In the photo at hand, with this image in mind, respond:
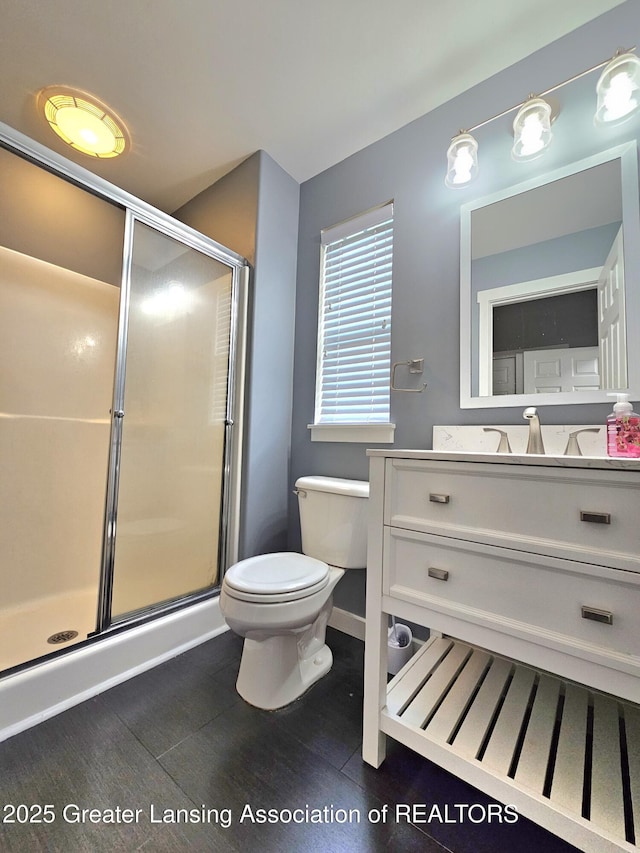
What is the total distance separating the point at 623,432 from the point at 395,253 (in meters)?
1.18

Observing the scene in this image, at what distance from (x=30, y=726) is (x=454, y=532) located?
1.41 m

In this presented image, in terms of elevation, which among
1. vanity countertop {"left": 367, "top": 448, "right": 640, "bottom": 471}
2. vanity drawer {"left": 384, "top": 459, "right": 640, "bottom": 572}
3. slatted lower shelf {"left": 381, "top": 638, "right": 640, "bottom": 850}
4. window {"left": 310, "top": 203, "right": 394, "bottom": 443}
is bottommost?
slatted lower shelf {"left": 381, "top": 638, "right": 640, "bottom": 850}

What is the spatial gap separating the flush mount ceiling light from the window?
112cm

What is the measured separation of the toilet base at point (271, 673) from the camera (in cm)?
118

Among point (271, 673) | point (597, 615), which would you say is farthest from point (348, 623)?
point (597, 615)

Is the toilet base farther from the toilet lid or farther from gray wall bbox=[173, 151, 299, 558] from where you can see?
gray wall bbox=[173, 151, 299, 558]

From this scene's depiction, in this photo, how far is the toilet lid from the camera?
112 cm

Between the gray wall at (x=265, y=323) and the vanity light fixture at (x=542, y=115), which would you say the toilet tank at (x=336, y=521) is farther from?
the vanity light fixture at (x=542, y=115)

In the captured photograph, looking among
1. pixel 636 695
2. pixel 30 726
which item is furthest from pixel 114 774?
pixel 636 695

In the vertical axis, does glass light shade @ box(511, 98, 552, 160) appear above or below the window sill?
above

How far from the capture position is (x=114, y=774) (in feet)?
3.04

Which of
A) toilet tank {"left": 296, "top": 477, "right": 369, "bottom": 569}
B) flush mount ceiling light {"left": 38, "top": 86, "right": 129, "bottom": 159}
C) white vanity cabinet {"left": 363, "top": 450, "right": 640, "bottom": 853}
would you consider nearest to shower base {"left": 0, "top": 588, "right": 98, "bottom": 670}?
toilet tank {"left": 296, "top": 477, "right": 369, "bottom": 569}

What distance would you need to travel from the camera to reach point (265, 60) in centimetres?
139

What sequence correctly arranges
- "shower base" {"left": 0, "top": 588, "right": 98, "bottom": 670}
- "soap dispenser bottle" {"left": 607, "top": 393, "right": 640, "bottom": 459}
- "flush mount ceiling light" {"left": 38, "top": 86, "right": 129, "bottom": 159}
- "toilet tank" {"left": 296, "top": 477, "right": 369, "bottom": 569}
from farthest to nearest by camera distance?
1. "flush mount ceiling light" {"left": 38, "top": 86, "right": 129, "bottom": 159}
2. "toilet tank" {"left": 296, "top": 477, "right": 369, "bottom": 569}
3. "shower base" {"left": 0, "top": 588, "right": 98, "bottom": 670}
4. "soap dispenser bottle" {"left": 607, "top": 393, "right": 640, "bottom": 459}
